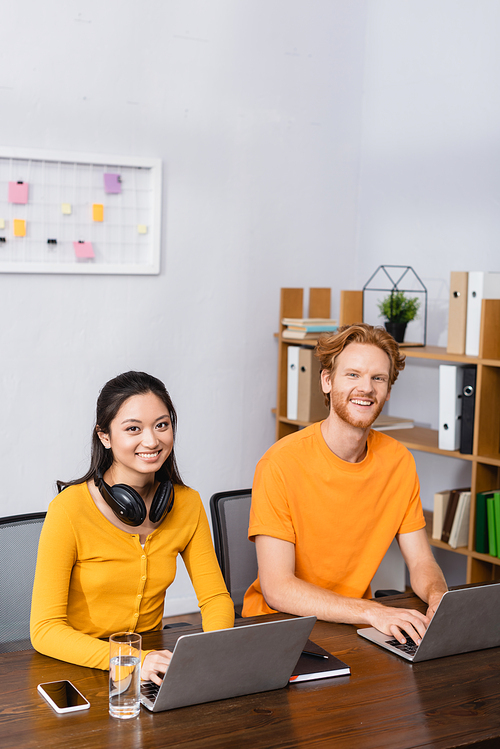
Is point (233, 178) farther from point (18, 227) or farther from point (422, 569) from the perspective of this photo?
point (422, 569)

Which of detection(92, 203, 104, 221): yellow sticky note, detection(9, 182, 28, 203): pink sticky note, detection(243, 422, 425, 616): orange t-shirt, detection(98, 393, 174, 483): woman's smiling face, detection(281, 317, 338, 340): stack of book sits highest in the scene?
detection(9, 182, 28, 203): pink sticky note

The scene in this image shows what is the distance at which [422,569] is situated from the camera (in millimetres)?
2000

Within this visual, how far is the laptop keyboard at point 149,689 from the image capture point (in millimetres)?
1313

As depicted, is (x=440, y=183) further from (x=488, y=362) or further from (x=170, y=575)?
(x=170, y=575)

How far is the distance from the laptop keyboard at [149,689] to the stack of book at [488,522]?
1893mm

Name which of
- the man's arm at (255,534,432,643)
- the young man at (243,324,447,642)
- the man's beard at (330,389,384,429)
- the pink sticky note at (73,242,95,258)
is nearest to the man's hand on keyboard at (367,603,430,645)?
the man's arm at (255,534,432,643)

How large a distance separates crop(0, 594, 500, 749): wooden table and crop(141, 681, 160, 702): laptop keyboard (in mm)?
46

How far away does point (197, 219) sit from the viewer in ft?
11.5

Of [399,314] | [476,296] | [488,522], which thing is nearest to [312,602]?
[488,522]

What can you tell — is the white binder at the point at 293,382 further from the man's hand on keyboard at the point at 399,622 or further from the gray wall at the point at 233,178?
the man's hand on keyboard at the point at 399,622

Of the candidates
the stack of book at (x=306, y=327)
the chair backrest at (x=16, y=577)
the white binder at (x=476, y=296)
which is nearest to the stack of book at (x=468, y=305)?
the white binder at (x=476, y=296)

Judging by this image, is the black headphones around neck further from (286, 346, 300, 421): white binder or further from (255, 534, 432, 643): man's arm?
(286, 346, 300, 421): white binder

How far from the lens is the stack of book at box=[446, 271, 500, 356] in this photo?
2.97 metres

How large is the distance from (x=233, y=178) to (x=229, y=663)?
268 centimetres
